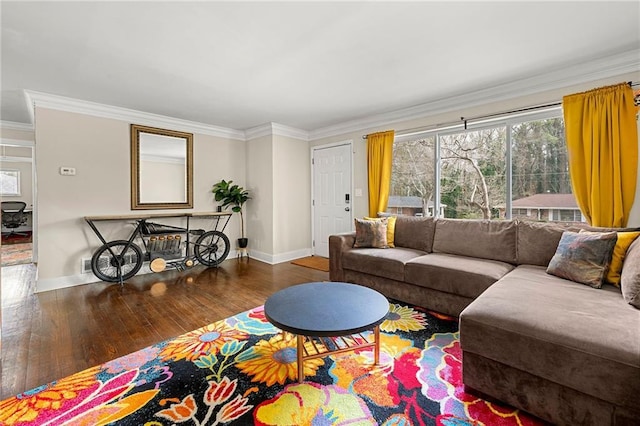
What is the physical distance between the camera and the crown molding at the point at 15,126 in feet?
15.5

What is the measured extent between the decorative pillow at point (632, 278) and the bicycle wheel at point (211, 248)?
4.72 metres

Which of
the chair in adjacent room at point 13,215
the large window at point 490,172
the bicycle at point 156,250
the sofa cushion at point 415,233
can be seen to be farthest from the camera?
the chair in adjacent room at point 13,215

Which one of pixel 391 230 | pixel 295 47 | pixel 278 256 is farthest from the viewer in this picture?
pixel 278 256

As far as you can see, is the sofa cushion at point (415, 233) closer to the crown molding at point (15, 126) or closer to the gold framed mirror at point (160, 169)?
the gold framed mirror at point (160, 169)

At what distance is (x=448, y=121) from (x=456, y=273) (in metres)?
2.25

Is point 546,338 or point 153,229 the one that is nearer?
point 546,338

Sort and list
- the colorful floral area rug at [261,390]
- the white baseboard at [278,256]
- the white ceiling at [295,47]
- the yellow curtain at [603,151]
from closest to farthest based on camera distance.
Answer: the colorful floral area rug at [261,390] < the white ceiling at [295,47] < the yellow curtain at [603,151] < the white baseboard at [278,256]

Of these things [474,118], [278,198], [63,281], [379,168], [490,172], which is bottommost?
[63,281]

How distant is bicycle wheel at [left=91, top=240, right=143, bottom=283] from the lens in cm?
377

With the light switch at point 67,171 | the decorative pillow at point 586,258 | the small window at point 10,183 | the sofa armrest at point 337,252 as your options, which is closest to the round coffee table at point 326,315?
the sofa armrest at point 337,252

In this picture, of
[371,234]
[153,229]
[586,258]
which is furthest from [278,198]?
[586,258]

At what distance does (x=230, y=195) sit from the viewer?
16.8ft

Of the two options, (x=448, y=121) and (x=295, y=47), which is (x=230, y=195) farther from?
(x=448, y=121)

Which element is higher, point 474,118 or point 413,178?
point 474,118
